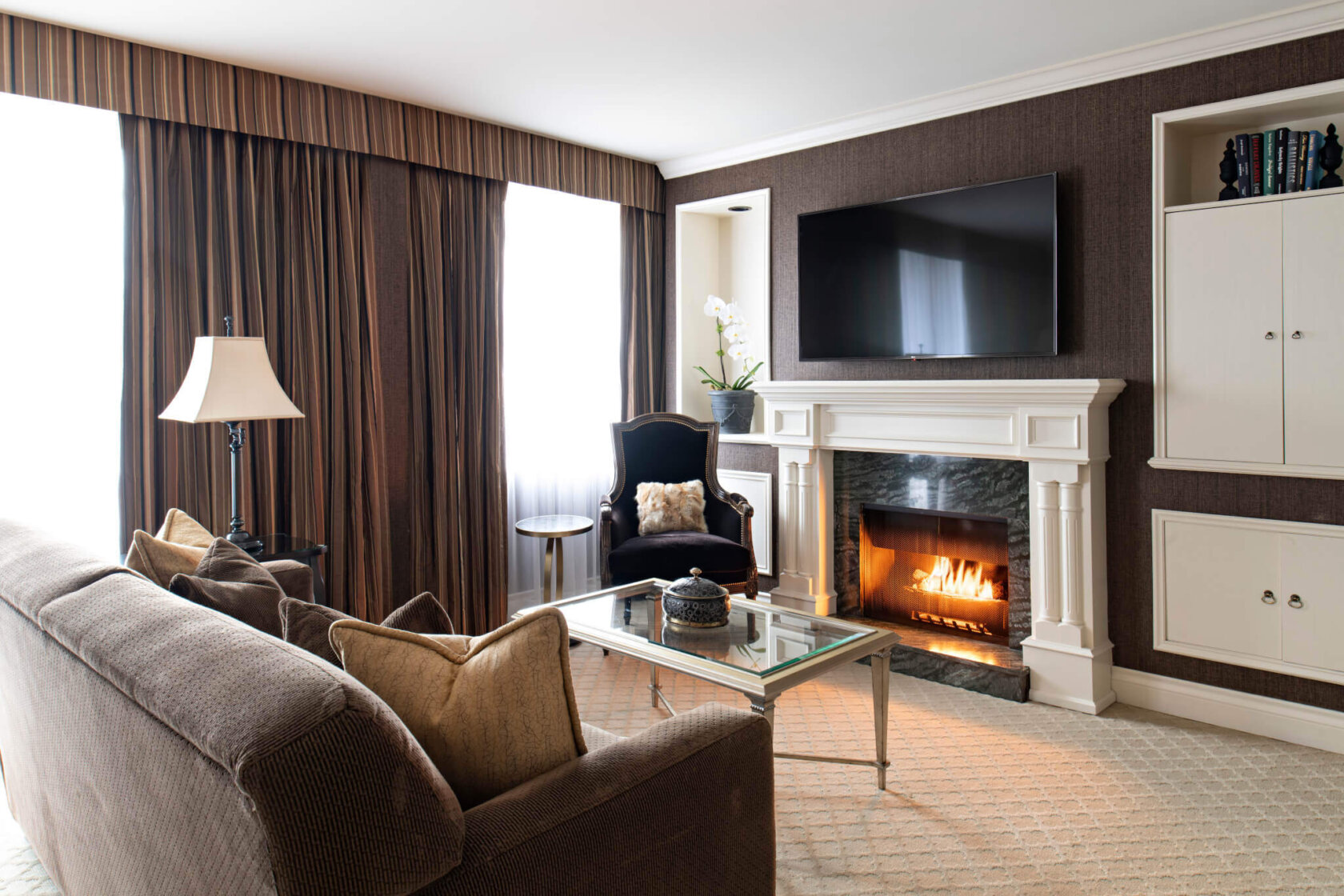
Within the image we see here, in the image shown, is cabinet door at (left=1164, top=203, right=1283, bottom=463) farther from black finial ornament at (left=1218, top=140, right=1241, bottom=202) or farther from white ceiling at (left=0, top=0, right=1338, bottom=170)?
white ceiling at (left=0, top=0, right=1338, bottom=170)

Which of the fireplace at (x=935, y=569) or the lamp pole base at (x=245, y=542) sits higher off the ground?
the lamp pole base at (x=245, y=542)

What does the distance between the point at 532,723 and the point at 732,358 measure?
389 cm

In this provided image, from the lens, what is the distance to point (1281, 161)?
2973 millimetres

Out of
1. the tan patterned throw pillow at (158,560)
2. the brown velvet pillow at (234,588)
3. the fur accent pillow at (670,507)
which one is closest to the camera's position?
the brown velvet pillow at (234,588)

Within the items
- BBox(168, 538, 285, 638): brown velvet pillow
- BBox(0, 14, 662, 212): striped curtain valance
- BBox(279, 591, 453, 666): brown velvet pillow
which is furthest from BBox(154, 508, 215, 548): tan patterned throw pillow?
BBox(0, 14, 662, 212): striped curtain valance

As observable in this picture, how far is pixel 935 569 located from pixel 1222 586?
1215 millimetres

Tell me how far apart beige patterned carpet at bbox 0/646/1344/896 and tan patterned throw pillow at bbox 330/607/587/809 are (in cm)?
120

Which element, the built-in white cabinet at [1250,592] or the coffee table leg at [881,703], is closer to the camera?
the coffee table leg at [881,703]

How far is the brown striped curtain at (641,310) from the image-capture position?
490 centimetres

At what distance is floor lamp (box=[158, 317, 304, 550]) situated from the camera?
278cm

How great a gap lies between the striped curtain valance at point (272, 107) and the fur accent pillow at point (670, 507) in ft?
5.50

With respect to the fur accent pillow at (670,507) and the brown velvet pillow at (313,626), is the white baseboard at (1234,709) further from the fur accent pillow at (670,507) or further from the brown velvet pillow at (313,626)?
the brown velvet pillow at (313,626)

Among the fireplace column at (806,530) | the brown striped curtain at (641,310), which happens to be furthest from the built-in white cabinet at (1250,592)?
the brown striped curtain at (641,310)

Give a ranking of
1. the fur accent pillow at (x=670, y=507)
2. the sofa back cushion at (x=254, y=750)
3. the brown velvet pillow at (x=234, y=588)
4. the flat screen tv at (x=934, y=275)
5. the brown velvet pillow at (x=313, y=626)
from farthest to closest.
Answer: the fur accent pillow at (x=670, y=507) → the flat screen tv at (x=934, y=275) → the brown velvet pillow at (x=234, y=588) → the brown velvet pillow at (x=313, y=626) → the sofa back cushion at (x=254, y=750)
